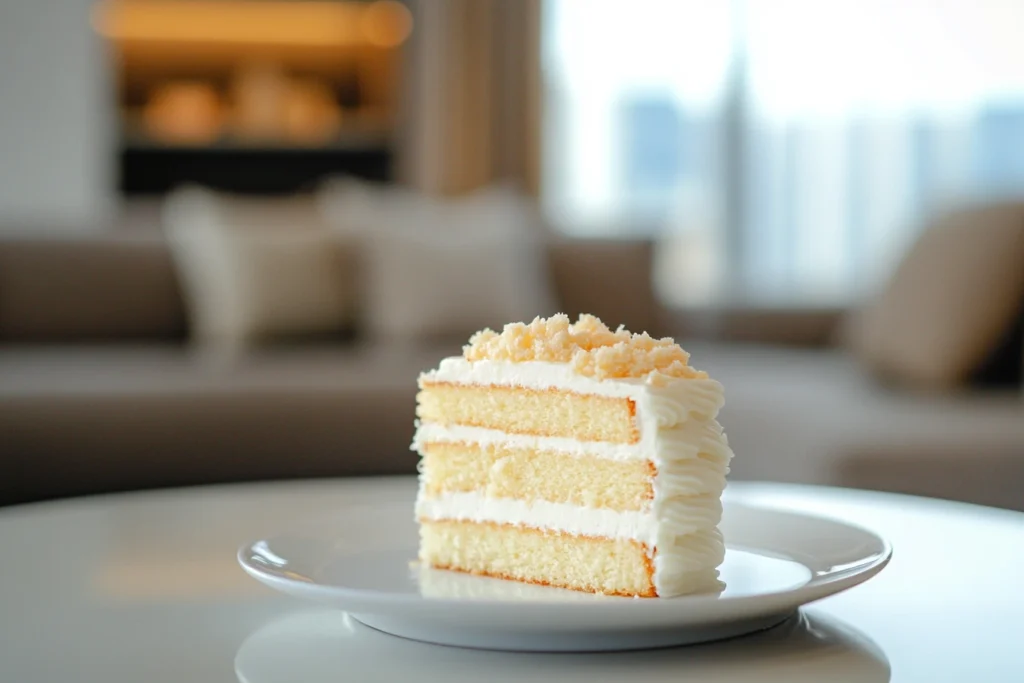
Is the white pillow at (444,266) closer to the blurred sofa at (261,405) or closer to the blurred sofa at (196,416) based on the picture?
the blurred sofa at (261,405)

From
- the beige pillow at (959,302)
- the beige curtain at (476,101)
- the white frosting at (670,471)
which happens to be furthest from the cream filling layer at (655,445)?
the beige curtain at (476,101)

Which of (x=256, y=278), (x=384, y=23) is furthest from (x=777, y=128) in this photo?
(x=256, y=278)

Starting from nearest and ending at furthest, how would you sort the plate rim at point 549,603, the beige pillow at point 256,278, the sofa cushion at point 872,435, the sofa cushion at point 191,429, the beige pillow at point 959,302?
the plate rim at point 549,603 < the sofa cushion at point 872,435 < the sofa cushion at point 191,429 < the beige pillow at point 959,302 < the beige pillow at point 256,278

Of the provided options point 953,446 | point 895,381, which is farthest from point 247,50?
point 953,446

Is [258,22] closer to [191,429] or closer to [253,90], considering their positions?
[253,90]

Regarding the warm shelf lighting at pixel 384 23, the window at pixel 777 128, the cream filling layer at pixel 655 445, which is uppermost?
the warm shelf lighting at pixel 384 23
